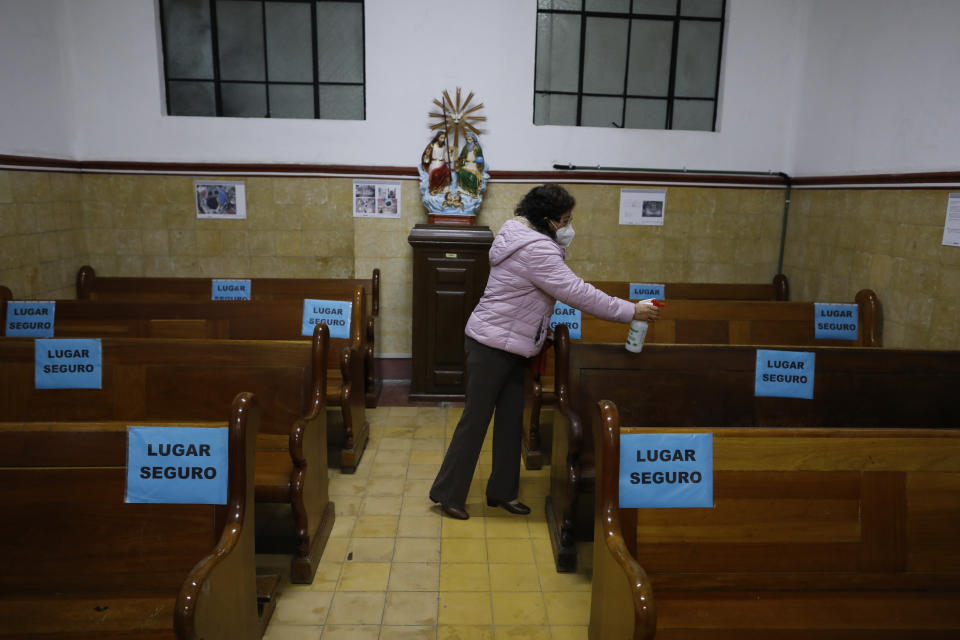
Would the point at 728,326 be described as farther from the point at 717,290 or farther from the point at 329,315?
the point at 329,315

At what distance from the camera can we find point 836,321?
3848mm

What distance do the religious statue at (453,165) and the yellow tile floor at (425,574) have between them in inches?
85.7

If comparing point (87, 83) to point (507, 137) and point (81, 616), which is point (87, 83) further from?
point (81, 616)

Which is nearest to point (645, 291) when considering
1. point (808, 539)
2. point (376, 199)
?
point (376, 199)

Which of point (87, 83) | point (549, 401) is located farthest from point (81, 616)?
point (87, 83)

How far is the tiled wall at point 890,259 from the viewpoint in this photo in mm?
3428

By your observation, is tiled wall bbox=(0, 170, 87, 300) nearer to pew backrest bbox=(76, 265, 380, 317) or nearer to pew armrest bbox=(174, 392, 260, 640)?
pew backrest bbox=(76, 265, 380, 317)

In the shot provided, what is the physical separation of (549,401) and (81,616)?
264 cm

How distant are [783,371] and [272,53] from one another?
4866 millimetres

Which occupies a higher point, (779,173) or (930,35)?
(930,35)

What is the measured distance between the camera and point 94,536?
68.7 inches

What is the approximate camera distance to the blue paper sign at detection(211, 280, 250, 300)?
4.41m

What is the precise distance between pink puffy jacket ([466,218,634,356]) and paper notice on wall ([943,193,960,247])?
1970 millimetres

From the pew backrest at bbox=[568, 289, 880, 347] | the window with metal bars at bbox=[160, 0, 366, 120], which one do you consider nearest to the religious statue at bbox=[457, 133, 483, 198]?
the window with metal bars at bbox=[160, 0, 366, 120]
